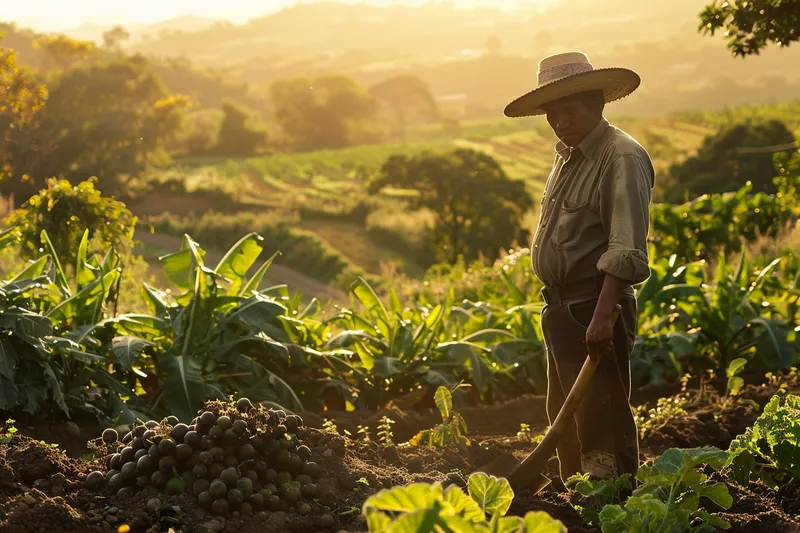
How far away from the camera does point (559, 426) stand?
3.66 m

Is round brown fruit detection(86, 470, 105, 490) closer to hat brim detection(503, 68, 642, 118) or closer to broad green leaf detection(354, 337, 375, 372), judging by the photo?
hat brim detection(503, 68, 642, 118)

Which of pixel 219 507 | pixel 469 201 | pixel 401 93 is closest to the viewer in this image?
pixel 219 507

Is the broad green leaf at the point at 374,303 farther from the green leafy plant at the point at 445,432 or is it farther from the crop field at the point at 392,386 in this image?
→ the green leafy plant at the point at 445,432

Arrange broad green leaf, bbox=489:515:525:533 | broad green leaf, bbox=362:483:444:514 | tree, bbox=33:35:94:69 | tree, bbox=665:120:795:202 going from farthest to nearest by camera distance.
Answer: tree, bbox=33:35:94:69
tree, bbox=665:120:795:202
broad green leaf, bbox=489:515:525:533
broad green leaf, bbox=362:483:444:514

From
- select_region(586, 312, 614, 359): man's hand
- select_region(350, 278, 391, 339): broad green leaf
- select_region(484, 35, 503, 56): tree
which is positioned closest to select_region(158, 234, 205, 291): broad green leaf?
select_region(350, 278, 391, 339): broad green leaf

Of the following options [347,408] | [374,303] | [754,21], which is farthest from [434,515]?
[754,21]

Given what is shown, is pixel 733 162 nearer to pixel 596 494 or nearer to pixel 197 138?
pixel 596 494

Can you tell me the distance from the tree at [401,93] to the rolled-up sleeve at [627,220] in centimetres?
10543

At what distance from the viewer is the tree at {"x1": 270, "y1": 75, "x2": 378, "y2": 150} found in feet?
262

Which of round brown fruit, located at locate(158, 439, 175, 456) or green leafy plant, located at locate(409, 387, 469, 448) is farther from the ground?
round brown fruit, located at locate(158, 439, 175, 456)

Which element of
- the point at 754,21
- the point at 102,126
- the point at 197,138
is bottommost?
the point at 197,138

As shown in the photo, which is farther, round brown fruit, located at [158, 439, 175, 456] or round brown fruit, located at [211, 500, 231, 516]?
round brown fruit, located at [158, 439, 175, 456]

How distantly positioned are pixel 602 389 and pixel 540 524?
1933 millimetres

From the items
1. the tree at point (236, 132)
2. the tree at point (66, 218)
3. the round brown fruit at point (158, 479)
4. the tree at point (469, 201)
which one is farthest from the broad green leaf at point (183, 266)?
the tree at point (236, 132)
